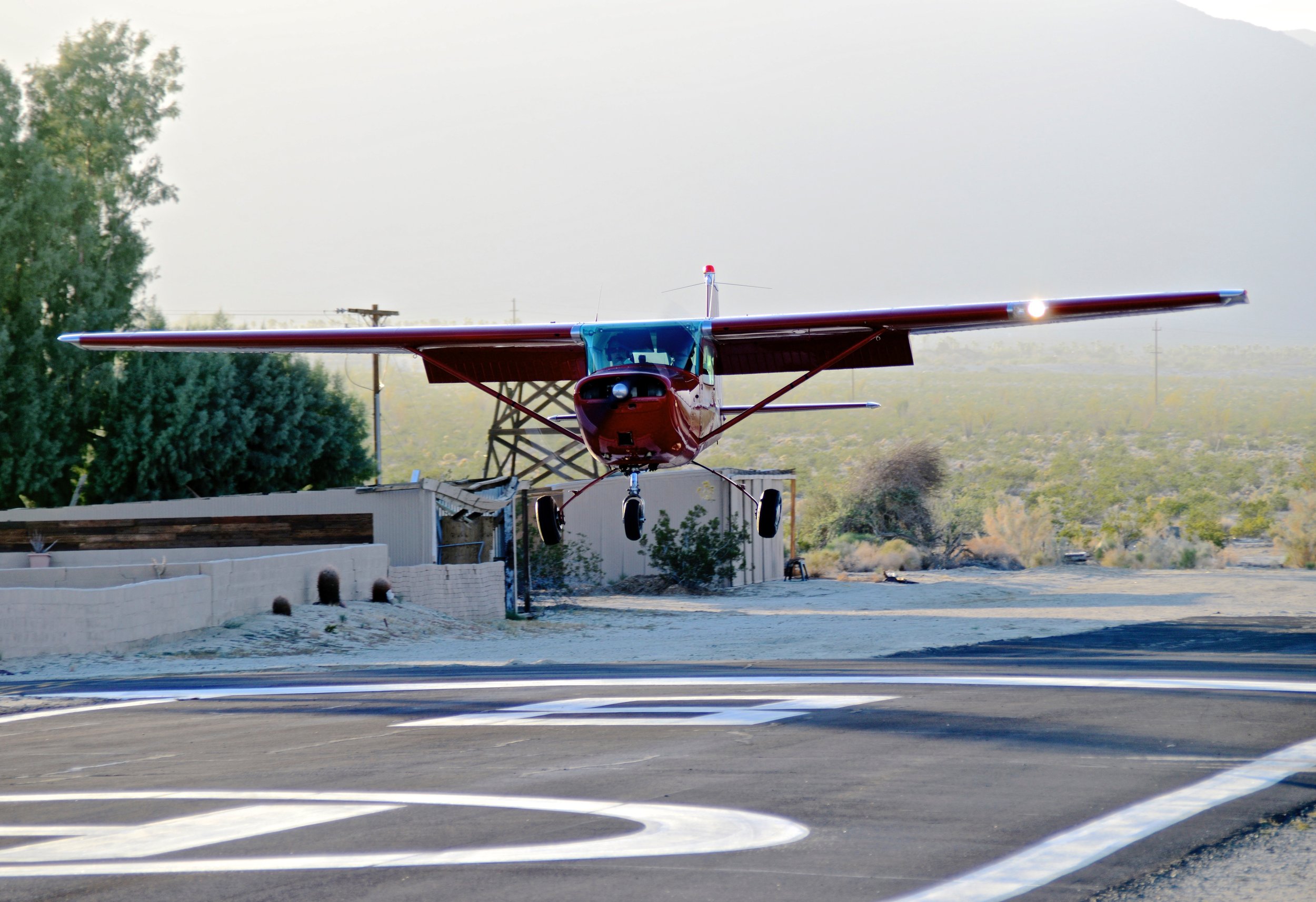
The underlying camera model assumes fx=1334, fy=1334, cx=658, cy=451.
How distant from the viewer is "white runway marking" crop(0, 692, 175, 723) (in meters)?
13.3

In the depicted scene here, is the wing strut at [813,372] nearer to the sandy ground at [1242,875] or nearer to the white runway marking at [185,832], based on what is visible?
the white runway marking at [185,832]

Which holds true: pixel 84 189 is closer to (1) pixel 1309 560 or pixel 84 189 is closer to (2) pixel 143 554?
(2) pixel 143 554

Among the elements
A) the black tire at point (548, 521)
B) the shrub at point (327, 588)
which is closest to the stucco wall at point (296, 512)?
the shrub at point (327, 588)

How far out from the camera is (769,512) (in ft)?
64.8

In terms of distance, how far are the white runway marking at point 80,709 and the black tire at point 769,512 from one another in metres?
8.68

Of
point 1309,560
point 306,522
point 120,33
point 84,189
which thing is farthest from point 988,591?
point 120,33

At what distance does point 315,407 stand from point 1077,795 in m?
35.7

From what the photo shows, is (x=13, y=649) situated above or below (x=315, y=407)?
below

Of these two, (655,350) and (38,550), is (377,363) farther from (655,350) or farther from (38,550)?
(655,350)

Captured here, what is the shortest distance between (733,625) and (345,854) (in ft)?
66.8

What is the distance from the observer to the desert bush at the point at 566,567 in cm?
3547

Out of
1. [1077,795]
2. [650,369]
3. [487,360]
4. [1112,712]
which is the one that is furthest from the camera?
[487,360]

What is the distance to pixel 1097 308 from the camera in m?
16.6

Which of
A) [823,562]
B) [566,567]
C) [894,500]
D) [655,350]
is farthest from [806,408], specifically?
[894,500]
